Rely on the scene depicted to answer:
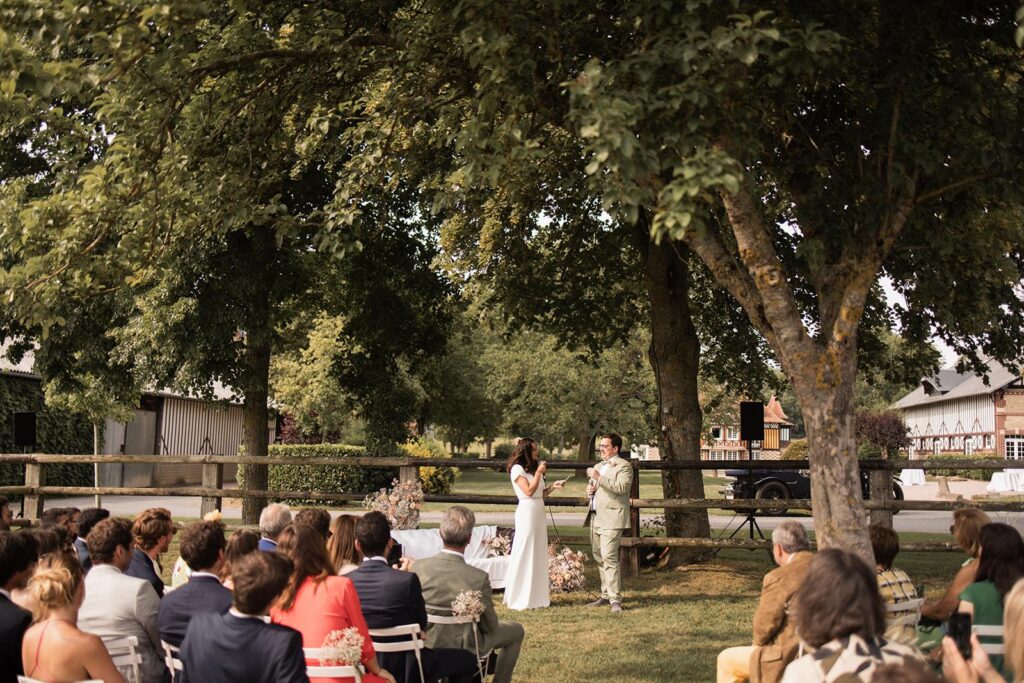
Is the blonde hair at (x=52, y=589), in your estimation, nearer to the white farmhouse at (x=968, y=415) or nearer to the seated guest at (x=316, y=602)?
the seated guest at (x=316, y=602)

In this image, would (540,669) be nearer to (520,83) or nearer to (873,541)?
(873,541)

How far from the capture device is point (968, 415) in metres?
74.2

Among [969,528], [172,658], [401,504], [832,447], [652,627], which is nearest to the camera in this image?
[172,658]

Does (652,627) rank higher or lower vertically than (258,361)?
lower

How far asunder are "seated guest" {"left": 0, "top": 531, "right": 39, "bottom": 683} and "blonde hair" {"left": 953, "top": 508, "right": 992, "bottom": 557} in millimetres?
4998

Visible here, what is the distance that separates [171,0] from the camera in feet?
23.5

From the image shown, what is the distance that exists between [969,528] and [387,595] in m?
3.36

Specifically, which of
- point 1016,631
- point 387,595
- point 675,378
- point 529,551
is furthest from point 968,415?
point 1016,631

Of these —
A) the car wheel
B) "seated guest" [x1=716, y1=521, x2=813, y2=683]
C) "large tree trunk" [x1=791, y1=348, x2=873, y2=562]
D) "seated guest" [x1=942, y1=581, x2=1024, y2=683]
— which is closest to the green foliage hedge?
the car wheel

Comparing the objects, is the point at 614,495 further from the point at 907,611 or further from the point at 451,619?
the point at 907,611

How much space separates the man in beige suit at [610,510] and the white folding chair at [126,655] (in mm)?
6436

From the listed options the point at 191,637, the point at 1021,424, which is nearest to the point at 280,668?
the point at 191,637

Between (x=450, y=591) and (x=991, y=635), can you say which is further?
(x=450, y=591)

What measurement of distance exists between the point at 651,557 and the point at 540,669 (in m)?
5.72
